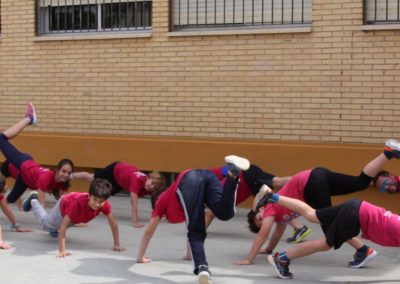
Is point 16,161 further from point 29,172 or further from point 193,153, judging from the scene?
point 193,153

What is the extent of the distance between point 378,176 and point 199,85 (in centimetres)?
353

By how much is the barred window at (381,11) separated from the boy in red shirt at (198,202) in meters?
3.93

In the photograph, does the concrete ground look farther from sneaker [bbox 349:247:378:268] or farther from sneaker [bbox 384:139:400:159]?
sneaker [bbox 384:139:400:159]

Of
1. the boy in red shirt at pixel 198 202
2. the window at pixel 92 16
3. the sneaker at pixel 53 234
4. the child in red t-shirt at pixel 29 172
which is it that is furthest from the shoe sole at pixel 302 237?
the window at pixel 92 16

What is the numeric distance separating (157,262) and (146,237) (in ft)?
1.15

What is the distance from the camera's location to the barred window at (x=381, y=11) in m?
9.95

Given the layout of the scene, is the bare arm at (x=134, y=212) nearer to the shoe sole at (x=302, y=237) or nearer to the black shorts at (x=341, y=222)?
the shoe sole at (x=302, y=237)

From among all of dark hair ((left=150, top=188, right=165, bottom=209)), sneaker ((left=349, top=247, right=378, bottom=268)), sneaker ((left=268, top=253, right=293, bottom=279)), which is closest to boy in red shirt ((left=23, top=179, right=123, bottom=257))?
dark hair ((left=150, top=188, right=165, bottom=209))

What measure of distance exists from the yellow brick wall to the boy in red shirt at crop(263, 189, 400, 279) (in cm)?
347

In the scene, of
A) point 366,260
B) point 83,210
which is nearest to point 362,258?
point 366,260

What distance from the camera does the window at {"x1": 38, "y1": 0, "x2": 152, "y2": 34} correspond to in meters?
11.8

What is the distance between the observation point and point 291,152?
34.0 feet

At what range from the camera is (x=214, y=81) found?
10984 mm

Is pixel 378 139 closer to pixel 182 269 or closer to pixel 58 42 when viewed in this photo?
pixel 182 269
